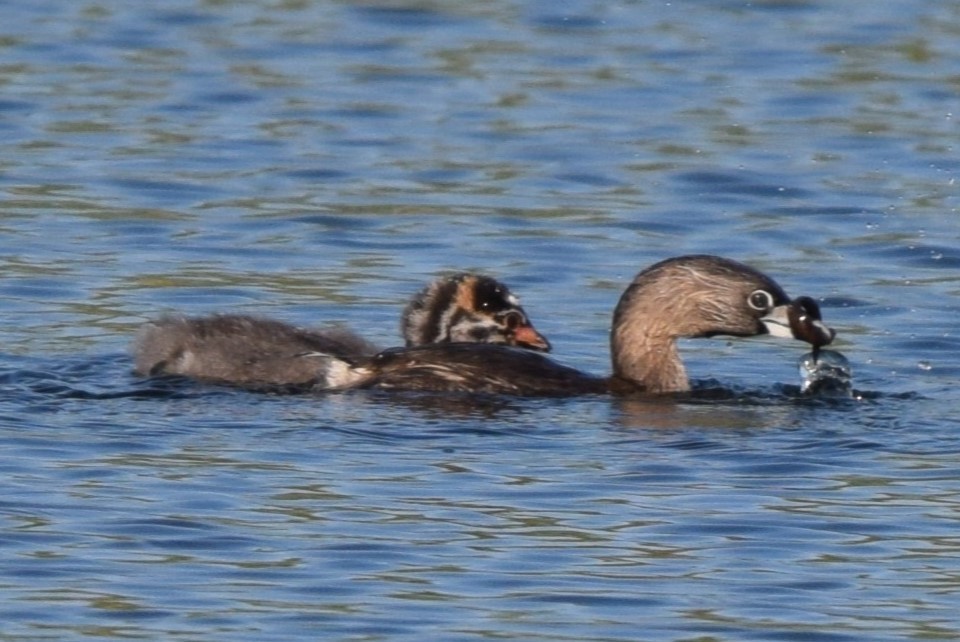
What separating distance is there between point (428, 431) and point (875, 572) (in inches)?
98.6

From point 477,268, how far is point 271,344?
3.10 m

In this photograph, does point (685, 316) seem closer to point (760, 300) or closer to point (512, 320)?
point (760, 300)

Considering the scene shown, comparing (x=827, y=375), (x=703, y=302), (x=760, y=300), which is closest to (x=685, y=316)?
(x=703, y=302)

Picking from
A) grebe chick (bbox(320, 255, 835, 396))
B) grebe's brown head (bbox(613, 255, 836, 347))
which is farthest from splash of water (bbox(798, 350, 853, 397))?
grebe's brown head (bbox(613, 255, 836, 347))

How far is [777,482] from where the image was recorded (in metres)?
9.78

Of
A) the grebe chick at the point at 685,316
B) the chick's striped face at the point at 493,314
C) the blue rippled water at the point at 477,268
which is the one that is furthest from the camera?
the chick's striped face at the point at 493,314

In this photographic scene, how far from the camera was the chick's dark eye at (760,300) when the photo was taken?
39.4 ft

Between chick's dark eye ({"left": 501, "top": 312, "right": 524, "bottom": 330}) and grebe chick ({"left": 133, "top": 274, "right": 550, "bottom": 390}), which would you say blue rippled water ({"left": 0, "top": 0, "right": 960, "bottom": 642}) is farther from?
chick's dark eye ({"left": 501, "top": 312, "right": 524, "bottom": 330})

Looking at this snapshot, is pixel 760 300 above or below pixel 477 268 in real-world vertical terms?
above

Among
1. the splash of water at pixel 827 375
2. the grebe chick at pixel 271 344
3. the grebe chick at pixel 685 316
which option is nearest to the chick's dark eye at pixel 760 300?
the grebe chick at pixel 685 316

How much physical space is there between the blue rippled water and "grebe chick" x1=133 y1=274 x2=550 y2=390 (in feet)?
Result: 0.60

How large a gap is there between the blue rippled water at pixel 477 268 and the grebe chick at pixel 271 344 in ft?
0.60

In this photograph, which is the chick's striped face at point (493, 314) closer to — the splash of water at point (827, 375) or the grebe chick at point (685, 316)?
the grebe chick at point (685, 316)

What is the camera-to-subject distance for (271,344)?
1170 centimetres
